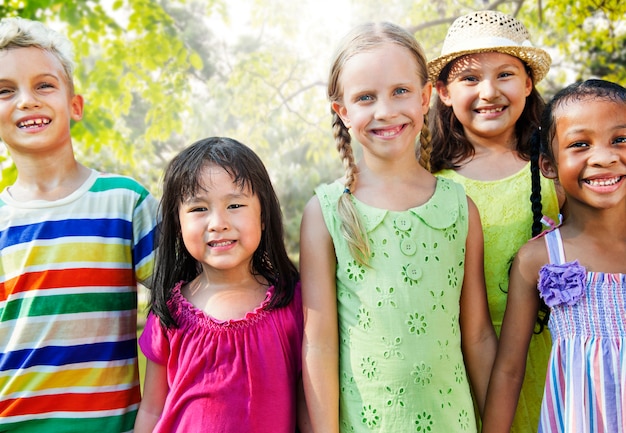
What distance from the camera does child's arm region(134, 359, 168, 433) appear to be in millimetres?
1835

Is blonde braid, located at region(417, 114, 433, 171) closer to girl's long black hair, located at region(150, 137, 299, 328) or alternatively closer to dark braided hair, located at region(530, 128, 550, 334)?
dark braided hair, located at region(530, 128, 550, 334)

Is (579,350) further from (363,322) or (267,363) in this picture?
(267,363)

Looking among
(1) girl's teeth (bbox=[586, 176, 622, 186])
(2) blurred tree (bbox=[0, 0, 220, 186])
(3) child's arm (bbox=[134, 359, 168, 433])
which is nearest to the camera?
(1) girl's teeth (bbox=[586, 176, 622, 186])

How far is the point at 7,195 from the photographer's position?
6.33 ft

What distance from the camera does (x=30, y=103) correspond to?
1.88m

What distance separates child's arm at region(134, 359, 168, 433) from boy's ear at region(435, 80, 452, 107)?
1303mm

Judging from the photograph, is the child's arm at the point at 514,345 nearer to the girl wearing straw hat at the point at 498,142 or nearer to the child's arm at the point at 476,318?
the child's arm at the point at 476,318

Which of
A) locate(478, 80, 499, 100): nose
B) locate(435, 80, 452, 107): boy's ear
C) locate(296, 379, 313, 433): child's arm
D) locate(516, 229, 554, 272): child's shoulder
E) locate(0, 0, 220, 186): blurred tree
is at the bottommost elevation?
locate(296, 379, 313, 433): child's arm

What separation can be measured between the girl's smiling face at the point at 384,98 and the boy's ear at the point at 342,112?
3 cm

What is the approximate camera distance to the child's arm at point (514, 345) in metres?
1.78

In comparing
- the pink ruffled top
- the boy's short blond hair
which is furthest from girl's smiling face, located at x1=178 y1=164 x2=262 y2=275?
the boy's short blond hair

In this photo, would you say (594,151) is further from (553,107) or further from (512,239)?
(512,239)

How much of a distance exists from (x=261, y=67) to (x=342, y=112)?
5436mm

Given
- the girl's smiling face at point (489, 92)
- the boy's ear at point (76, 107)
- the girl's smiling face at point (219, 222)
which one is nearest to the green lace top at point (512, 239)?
the girl's smiling face at point (489, 92)
